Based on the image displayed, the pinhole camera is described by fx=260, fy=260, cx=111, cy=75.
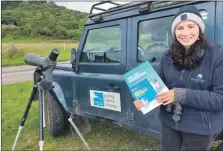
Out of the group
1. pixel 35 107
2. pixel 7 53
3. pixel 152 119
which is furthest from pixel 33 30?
pixel 152 119

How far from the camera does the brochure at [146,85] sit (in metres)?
1.74

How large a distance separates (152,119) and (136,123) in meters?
0.25

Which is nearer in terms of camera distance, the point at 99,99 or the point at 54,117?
the point at 99,99

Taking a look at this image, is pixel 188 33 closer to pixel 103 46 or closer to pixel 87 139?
pixel 103 46

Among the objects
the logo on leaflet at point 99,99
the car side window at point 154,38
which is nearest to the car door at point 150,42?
the car side window at point 154,38

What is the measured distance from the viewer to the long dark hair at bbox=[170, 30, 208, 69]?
1587mm

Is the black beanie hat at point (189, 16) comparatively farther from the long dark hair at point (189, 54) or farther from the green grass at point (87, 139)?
the green grass at point (87, 139)

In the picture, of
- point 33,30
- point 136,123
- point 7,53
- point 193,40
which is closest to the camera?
point 193,40

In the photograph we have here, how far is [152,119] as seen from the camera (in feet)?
9.02

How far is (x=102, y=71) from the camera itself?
3361 mm

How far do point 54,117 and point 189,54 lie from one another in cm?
262

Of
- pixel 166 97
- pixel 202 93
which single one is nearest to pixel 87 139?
pixel 166 97

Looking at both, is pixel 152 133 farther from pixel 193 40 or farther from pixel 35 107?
pixel 35 107

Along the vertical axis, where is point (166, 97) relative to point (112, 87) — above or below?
above
